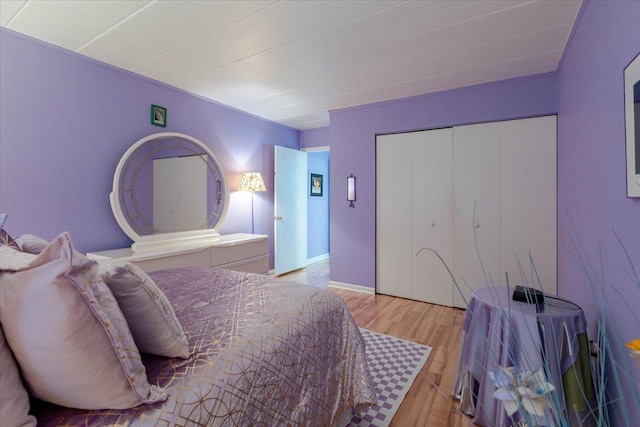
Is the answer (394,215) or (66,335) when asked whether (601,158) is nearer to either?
(394,215)

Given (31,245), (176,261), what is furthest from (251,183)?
(31,245)

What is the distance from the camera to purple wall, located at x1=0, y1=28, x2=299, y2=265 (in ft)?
7.15

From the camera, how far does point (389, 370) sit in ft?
6.99

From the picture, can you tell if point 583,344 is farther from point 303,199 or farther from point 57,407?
point 303,199

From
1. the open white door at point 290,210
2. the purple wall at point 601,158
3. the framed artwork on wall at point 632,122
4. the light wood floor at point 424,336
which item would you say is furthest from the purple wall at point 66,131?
the framed artwork on wall at point 632,122

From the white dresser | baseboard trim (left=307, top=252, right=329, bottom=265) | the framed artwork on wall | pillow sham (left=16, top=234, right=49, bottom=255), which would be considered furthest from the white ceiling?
baseboard trim (left=307, top=252, right=329, bottom=265)

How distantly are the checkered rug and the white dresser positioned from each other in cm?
157

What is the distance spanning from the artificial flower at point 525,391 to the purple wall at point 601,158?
0.63 metres

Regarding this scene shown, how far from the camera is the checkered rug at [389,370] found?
1.70 meters

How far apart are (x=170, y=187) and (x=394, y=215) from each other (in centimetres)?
263

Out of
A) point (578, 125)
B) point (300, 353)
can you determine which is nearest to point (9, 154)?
point (300, 353)

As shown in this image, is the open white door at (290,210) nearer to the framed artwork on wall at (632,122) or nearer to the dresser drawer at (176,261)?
the dresser drawer at (176,261)

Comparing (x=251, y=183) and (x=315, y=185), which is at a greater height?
(x=315, y=185)

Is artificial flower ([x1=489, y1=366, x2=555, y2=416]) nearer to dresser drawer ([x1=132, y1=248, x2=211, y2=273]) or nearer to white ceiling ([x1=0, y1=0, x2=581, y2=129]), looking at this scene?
white ceiling ([x1=0, y1=0, x2=581, y2=129])
